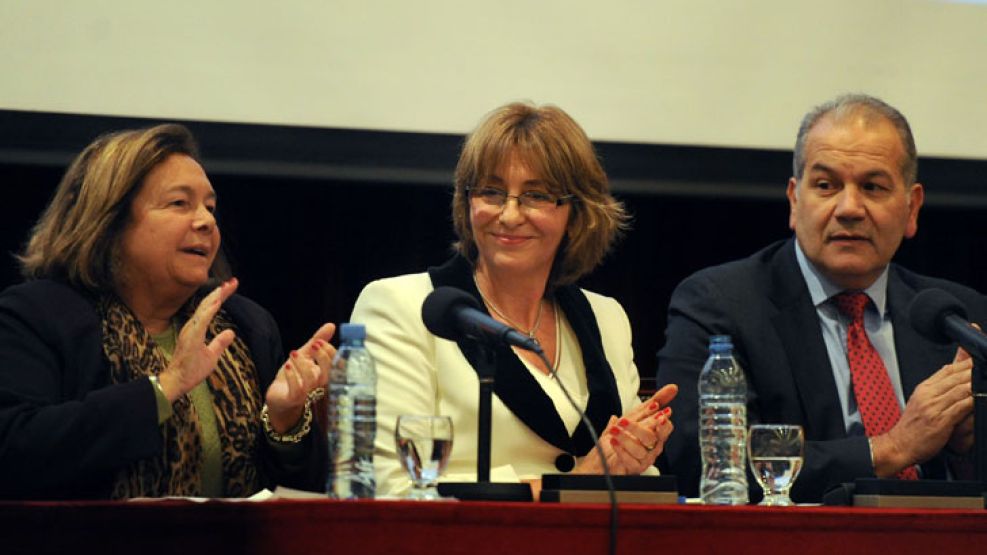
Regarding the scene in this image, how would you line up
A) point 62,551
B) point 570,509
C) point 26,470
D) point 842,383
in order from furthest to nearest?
point 842,383
point 26,470
point 570,509
point 62,551

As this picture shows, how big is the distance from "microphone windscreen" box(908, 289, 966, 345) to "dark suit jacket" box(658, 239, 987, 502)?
1.61 feet

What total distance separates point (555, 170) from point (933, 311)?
0.84 m

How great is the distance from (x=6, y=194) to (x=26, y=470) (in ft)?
5.79

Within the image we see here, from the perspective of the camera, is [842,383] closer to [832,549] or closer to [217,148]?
[832,549]

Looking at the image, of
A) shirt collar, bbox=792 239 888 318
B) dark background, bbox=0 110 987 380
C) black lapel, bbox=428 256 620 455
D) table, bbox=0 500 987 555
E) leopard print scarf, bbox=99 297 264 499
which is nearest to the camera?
table, bbox=0 500 987 555

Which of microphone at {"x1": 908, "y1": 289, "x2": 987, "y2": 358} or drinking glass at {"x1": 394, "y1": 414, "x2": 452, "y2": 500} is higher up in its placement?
microphone at {"x1": 908, "y1": 289, "x2": 987, "y2": 358}

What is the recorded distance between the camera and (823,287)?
308cm

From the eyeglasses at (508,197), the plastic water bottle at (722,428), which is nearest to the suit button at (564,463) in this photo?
the plastic water bottle at (722,428)

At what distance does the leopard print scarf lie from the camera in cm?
253

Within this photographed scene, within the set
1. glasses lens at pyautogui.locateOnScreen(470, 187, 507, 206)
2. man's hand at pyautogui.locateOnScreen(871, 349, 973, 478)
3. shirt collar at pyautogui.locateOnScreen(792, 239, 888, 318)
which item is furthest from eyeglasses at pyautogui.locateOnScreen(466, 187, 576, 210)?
man's hand at pyautogui.locateOnScreen(871, 349, 973, 478)

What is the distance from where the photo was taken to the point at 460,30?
11.5ft

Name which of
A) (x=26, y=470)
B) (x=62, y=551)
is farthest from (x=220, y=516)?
(x=26, y=470)

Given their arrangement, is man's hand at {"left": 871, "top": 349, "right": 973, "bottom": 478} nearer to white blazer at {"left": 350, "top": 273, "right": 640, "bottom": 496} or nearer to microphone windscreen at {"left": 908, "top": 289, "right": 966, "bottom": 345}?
microphone windscreen at {"left": 908, "top": 289, "right": 966, "bottom": 345}

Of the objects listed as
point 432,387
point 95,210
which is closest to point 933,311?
point 432,387
